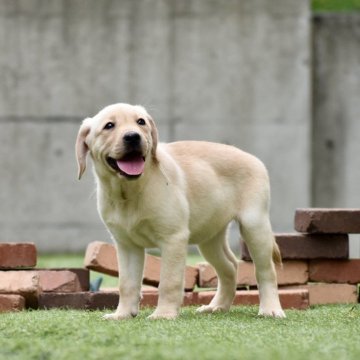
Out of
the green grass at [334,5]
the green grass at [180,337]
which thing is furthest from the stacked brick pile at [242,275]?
the green grass at [334,5]

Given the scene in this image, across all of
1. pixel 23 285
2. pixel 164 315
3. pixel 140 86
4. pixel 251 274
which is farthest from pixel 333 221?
pixel 140 86

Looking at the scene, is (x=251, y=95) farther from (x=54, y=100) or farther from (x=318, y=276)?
(x=318, y=276)

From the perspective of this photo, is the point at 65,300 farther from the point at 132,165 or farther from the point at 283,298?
the point at 283,298

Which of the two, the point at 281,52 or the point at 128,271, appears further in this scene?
the point at 281,52

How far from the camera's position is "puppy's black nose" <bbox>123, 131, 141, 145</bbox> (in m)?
5.52

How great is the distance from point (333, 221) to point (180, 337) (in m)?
2.47

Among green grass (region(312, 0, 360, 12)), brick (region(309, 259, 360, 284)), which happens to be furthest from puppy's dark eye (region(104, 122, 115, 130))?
green grass (region(312, 0, 360, 12))

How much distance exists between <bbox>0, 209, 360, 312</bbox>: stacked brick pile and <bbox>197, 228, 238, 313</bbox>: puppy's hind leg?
0.35 m

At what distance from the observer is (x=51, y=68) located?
13312 millimetres

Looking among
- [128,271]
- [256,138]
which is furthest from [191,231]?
[256,138]

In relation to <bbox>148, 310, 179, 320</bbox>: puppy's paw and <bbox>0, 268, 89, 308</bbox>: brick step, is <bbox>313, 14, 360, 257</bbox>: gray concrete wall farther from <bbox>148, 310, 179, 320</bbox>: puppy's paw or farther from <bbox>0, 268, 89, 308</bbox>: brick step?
<bbox>148, 310, 179, 320</bbox>: puppy's paw

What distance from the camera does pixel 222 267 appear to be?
646cm

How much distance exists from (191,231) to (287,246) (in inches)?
49.8

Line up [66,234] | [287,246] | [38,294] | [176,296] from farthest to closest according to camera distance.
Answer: [66,234]
[287,246]
[38,294]
[176,296]
